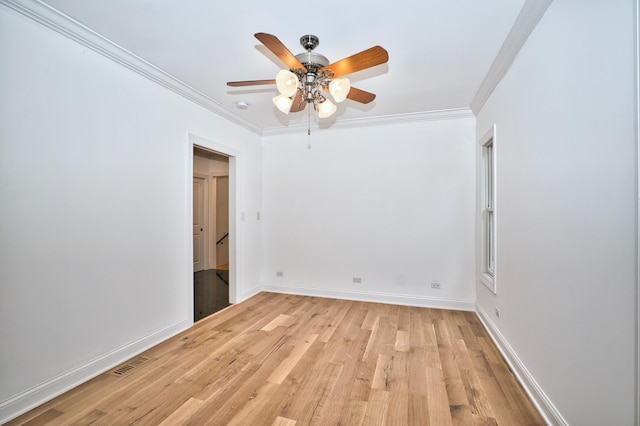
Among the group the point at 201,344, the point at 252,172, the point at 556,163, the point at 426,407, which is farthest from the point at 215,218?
the point at 556,163

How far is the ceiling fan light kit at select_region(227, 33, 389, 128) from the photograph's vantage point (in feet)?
5.61

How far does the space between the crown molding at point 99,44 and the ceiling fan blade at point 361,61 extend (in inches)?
71.5

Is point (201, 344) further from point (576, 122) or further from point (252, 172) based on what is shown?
point (576, 122)

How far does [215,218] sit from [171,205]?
3.96 metres

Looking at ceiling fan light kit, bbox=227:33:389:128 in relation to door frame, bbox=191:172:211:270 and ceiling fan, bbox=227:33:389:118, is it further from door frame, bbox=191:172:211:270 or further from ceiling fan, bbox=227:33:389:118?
door frame, bbox=191:172:211:270

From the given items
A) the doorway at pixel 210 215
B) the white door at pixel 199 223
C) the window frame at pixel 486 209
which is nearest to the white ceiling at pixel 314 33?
the window frame at pixel 486 209

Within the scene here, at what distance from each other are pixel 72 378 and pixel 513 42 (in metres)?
4.29

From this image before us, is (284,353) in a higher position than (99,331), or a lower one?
lower

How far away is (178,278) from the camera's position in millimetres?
3076

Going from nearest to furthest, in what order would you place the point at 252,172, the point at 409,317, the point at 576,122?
the point at 576,122, the point at 409,317, the point at 252,172

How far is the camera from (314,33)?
2.16 m

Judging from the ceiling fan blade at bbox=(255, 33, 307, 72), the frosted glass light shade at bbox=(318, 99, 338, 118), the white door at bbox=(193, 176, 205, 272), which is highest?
the ceiling fan blade at bbox=(255, 33, 307, 72)

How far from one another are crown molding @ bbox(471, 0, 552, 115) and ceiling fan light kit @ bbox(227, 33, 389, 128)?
3.48 feet

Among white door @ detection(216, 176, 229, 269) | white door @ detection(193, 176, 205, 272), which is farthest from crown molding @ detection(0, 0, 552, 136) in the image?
white door @ detection(216, 176, 229, 269)
